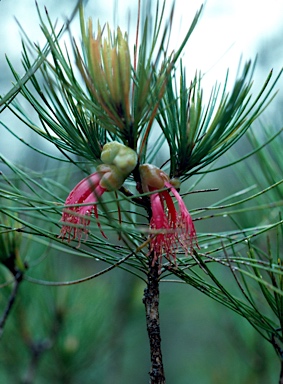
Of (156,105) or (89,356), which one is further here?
(89,356)

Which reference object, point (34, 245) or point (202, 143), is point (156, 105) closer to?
point (202, 143)

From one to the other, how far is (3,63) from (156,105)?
1367mm

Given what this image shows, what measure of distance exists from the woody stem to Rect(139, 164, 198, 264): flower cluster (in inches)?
1.0

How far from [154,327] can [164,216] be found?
3.2 inches

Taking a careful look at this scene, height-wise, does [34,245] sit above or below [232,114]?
above

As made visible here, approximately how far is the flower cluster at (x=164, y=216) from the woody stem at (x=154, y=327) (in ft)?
0.08

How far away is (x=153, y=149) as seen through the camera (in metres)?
0.46

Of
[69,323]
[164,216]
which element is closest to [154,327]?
[164,216]

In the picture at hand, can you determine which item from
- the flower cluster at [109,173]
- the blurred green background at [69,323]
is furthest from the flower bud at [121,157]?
the blurred green background at [69,323]

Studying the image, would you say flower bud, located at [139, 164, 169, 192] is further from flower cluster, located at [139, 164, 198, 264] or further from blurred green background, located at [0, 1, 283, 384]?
blurred green background, located at [0, 1, 283, 384]

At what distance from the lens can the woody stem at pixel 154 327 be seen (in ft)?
1.18

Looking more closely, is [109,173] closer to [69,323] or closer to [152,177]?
[152,177]

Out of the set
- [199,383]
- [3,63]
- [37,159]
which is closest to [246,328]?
[37,159]

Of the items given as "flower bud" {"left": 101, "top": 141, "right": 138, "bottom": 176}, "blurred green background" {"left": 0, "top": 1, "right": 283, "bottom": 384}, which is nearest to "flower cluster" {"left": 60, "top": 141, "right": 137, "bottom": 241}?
"flower bud" {"left": 101, "top": 141, "right": 138, "bottom": 176}
